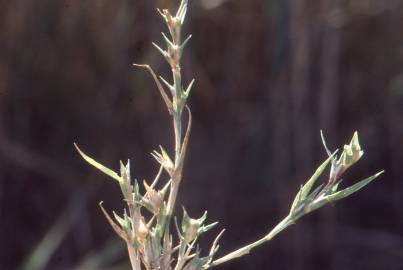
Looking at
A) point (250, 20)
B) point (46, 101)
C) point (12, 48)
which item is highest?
point (250, 20)

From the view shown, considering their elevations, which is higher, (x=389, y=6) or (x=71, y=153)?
(x=389, y=6)

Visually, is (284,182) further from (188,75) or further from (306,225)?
(188,75)

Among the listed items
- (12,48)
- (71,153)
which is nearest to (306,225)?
(71,153)

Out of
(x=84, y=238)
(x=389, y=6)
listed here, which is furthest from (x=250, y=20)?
(x=84, y=238)

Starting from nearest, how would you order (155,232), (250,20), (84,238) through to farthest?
(155,232)
(84,238)
(250,20)

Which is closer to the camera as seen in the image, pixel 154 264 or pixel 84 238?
pixel 154 264

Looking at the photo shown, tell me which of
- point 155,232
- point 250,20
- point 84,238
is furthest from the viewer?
point 250,20

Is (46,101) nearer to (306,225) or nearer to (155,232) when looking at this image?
(306,225)
